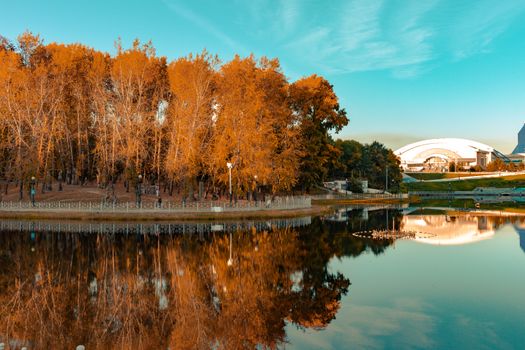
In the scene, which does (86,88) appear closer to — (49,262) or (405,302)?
(49,262)

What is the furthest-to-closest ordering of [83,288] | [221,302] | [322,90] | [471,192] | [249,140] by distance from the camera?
[471,192], [322,90], [249,140], [83,288], [221,302]

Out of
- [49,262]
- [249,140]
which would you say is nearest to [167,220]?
[249,140]

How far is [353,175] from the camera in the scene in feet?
336

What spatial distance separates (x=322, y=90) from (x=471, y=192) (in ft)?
270

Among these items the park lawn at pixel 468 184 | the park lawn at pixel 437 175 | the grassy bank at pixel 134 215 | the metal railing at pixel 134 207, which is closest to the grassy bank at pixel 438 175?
the park lawn at pixel 437 175

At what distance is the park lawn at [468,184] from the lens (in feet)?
440

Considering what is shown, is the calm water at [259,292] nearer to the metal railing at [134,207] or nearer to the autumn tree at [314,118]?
the metal railing at [134,207]

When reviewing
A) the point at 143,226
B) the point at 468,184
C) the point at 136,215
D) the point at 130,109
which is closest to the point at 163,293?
the point at 143,226

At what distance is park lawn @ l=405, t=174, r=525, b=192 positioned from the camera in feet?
440

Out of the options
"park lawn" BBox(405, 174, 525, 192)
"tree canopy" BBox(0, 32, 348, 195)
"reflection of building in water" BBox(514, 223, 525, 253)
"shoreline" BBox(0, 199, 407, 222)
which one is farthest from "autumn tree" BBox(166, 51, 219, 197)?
"park lawn" BBox(405, 174, 525, 192)

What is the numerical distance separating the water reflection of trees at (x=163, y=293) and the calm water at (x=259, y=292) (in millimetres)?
55

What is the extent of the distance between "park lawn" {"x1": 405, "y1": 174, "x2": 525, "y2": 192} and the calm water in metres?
111

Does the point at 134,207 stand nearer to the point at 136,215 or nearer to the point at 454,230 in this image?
the point at 136,215

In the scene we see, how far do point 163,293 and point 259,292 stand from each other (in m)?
3.48
